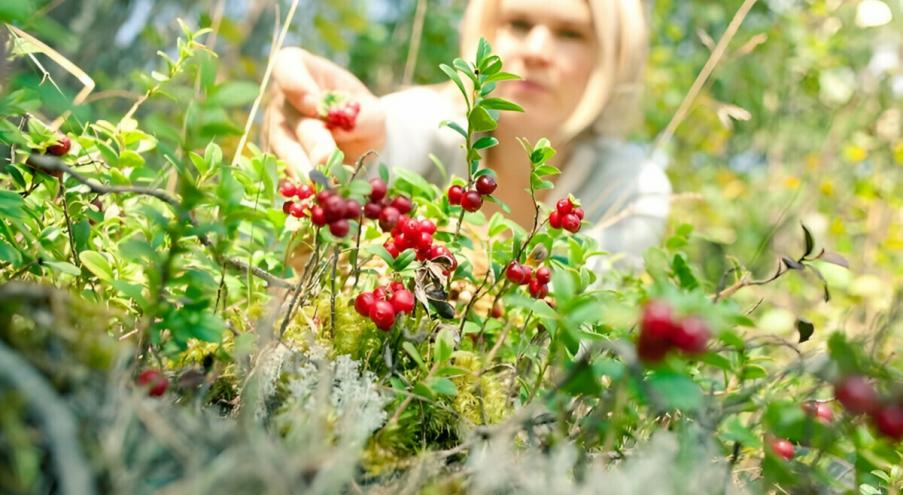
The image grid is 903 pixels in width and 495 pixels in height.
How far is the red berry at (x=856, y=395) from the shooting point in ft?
1.36

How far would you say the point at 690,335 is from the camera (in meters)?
0.37

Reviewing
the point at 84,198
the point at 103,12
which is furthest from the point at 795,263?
the point at 103,12

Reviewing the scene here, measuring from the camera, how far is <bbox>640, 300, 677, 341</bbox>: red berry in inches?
14.6

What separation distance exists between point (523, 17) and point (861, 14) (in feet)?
2.20

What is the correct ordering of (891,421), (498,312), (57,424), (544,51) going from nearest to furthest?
(57,424), (891,421), (498,312), (544,51)

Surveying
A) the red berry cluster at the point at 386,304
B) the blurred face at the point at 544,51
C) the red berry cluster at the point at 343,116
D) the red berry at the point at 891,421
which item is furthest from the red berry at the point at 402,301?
the blurred face at the point at 544,51

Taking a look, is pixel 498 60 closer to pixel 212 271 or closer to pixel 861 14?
pixel 212 271

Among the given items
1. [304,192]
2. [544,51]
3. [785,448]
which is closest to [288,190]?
[304,192]

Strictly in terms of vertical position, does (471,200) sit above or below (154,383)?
above

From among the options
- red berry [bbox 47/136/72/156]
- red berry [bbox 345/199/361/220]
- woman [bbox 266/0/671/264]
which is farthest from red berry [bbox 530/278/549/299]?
woman [bbox 266/0/671/264]

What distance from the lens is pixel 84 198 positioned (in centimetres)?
73

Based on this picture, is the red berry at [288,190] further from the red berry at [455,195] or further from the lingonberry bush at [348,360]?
the red berry at [455,195]

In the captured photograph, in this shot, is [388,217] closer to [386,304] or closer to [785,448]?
[386,304]

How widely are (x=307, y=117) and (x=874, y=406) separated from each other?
31.1 inches
